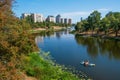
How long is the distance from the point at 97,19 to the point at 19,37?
11654cm

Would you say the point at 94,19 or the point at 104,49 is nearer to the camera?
the point at 104,49

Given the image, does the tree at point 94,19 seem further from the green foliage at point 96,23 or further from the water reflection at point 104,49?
the water reflection at point 104,49

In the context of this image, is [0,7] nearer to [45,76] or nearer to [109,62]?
[45,76]

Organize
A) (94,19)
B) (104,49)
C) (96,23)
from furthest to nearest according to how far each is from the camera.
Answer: (94,19), (96,23), (104,49)

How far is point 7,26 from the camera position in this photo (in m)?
13.5

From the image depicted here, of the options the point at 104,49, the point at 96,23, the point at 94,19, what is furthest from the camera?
the point at 94,19

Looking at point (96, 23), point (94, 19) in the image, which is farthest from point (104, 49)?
point (94, 19)

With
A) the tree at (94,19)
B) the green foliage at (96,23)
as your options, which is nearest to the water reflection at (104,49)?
the green foliage at (96,23)

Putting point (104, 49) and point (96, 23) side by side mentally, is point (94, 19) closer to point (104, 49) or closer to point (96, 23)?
point (96, 23)

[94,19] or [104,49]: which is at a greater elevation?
[94,19]

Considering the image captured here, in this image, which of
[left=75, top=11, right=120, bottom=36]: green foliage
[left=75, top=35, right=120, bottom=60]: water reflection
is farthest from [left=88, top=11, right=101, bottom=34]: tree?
[left=75, top=35, right=120, bottom=60]: water reflection

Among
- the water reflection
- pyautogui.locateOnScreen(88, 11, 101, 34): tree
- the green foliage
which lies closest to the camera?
the water reflection

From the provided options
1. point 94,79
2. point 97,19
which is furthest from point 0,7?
point 97,19

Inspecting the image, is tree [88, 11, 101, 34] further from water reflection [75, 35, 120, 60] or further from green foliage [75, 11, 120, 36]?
water reflection [75, 35, 120, 60]
